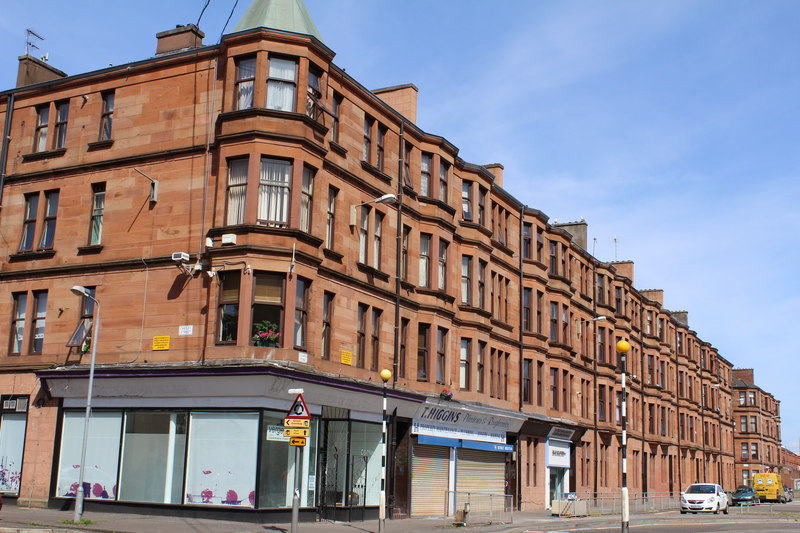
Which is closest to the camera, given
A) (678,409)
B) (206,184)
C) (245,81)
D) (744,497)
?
(206,184)

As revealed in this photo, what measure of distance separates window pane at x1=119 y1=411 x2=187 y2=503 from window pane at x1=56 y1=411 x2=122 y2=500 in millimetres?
459

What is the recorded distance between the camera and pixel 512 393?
40.3m

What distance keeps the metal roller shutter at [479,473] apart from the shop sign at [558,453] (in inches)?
185

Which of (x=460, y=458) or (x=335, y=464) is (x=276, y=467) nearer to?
(x=335, y=464)

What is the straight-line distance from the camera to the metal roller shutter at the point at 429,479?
105 ft

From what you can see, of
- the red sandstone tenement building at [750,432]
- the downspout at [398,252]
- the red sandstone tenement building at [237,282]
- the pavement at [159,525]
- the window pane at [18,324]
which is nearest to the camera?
the pavement at [159,525]

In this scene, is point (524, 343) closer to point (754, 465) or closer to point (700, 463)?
point (700, 463)

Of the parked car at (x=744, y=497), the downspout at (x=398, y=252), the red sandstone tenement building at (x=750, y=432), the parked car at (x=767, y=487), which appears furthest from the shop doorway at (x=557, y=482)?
the red sandstone tenement building at (x=750, y=432)

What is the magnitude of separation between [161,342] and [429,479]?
12200mm

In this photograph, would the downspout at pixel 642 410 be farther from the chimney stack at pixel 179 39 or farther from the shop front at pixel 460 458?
the chimney stack at pixel 179 39

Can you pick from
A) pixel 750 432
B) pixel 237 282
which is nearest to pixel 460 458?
pixel 237 282

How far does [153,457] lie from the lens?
25.9 meters

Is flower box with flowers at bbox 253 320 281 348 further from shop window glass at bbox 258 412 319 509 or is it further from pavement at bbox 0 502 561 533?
pavement at bbox 0 502 561 533

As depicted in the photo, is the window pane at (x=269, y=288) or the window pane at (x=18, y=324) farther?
the window pane at (x=18, y=324)
